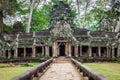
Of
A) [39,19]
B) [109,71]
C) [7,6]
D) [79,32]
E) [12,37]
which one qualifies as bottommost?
[109,71]

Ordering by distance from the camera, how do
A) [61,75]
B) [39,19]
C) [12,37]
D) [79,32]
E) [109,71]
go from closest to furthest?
[61,75] → [109,71] → [79,32] → [12,37] → [39,19]

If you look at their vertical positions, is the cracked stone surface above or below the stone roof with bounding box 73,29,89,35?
below

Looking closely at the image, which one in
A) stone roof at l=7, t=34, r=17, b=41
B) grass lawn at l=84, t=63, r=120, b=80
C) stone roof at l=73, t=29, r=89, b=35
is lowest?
grass lawn at l=84, t=63, r=120, b=80

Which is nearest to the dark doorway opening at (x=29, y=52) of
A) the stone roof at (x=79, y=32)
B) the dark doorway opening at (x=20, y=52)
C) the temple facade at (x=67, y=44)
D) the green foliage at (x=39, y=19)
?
the temple facade at (x=67, y=44)

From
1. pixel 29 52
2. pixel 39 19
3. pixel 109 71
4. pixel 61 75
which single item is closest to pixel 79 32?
pixel 29 52

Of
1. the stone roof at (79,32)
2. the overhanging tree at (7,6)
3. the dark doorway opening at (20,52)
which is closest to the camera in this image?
the overhanging tree at (7,6)

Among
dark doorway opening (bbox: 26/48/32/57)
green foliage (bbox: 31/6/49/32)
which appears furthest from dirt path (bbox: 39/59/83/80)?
green foliage (bbox: 31/6/49/32)

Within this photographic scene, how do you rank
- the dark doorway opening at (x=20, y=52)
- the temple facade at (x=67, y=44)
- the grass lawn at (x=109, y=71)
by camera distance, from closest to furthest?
the grass lawn at (x=109, y=71) → the temple facade at (x=67, y=44) → the dark doorway opening at (x=20, y=52)

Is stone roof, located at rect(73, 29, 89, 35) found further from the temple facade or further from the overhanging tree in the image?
the overhanging tree

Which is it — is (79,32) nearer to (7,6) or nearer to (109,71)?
(7,6)

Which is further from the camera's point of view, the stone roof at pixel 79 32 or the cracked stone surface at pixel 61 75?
the stone roof at pixel 79 32

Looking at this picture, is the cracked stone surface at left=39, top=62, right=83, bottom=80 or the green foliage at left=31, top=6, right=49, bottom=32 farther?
the green foliage at left=31, top=6, right=49, bottom=32

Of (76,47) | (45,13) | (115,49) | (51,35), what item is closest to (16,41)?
(51,35)

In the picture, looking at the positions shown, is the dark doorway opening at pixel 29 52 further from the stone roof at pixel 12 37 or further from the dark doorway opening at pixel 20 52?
the stone roof at pixel 12 37
